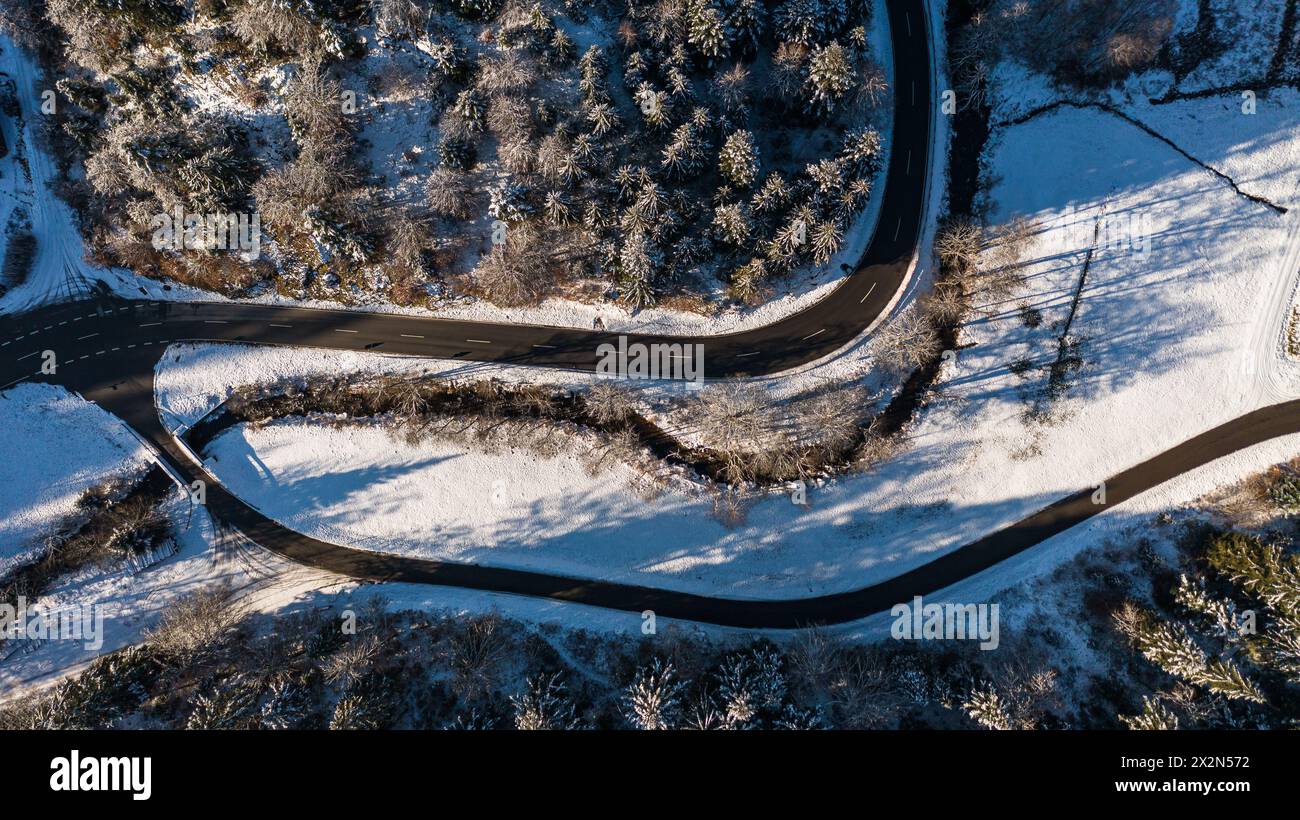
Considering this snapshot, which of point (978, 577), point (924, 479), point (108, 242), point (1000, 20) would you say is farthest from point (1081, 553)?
point (108, 242)

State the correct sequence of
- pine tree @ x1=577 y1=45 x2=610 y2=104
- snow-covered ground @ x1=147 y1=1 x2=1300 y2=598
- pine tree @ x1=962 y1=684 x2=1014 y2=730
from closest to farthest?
pine tree @ x1=962 y1=684 x2=1014 y2=730
pine tree @ x1=577 y1=45 x2=610 y2=104
snow-covered ground @ x1=147 y1=1 x2=1300 y2=598

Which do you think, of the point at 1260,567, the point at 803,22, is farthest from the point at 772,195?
the point at 1260,567

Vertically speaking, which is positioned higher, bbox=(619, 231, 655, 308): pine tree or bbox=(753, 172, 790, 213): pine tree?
bbox=(753, 172, 790, 213): pine tree

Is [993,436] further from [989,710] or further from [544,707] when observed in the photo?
[544,707]

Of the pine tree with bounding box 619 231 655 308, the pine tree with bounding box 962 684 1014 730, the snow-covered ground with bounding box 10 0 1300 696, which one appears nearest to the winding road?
the snow-covered ground with bounding box 10 0 1300 696

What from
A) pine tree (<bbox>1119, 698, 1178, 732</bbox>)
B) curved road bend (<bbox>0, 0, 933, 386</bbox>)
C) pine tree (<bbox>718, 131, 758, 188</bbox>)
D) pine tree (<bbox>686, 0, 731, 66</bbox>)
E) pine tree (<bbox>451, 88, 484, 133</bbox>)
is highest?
pine tree (<bbox>686, 0, 731, 66</bbox>)

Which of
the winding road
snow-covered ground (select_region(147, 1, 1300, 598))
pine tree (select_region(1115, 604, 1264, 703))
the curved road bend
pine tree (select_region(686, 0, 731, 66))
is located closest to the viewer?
pine tree (select_region(1115, 604, 1264, 703))

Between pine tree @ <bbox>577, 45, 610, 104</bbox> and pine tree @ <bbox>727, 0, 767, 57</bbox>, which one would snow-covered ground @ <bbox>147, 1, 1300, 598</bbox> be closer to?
pine tree @ <bbox>577, 45, 610, 104</bbox>

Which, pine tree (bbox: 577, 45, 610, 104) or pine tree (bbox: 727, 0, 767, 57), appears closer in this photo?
pine tree (bbox: 727, 0, 767, 57)
